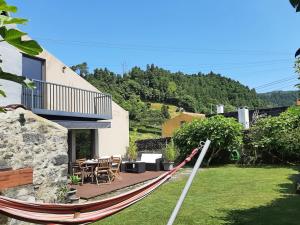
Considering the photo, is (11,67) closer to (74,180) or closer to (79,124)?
(79,124)

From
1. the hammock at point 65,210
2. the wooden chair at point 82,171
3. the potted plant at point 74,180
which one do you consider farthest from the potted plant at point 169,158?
the hammock at point 65,210

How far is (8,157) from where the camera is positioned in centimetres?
675

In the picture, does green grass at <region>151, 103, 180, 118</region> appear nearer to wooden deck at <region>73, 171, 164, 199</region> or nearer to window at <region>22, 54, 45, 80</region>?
window at <region>22, 54, 45, 80</region>

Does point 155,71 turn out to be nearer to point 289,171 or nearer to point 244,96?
point 244,96

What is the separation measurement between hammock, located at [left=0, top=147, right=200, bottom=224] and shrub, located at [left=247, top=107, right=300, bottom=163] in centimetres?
1386

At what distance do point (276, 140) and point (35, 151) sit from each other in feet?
39.6

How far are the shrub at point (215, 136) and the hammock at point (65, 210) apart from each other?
44.6ft

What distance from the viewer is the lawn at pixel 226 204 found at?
692cm

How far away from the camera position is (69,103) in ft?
53.6

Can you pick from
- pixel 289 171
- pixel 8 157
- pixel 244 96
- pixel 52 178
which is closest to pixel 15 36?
pixel 8 157

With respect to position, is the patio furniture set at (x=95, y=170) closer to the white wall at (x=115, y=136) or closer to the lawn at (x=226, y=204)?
the lawn at (x=226, y=204)

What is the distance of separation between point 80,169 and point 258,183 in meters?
6.20

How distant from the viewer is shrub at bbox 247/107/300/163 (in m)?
16.0

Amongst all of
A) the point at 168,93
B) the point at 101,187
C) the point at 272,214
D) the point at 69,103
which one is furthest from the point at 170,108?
the point at 272,214
